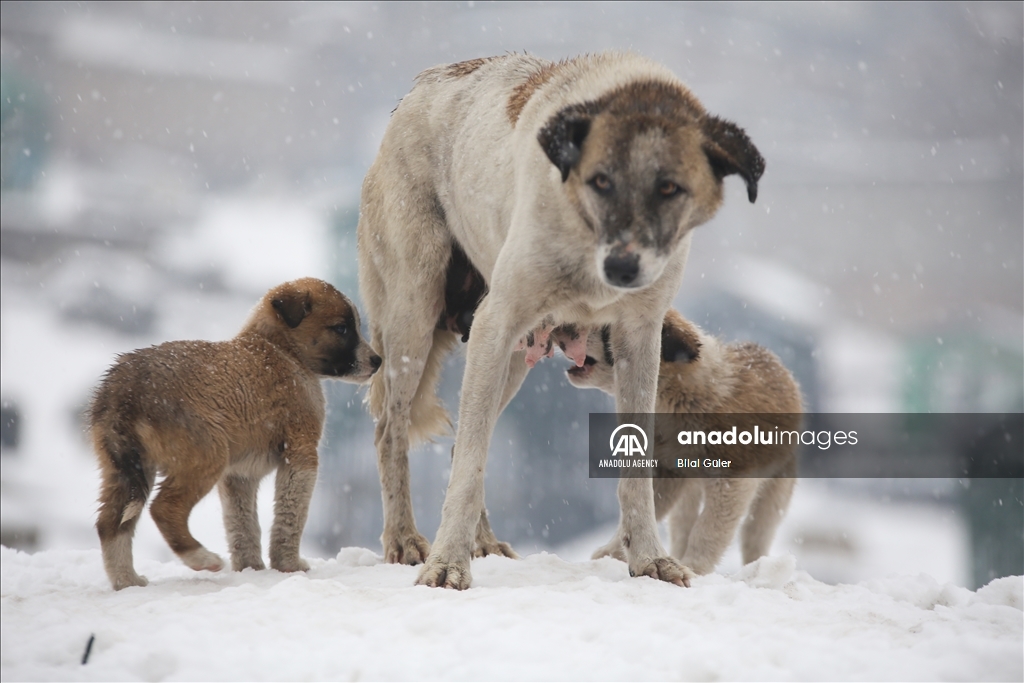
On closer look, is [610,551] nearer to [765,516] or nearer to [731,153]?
[765,516]

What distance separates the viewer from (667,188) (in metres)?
3.75

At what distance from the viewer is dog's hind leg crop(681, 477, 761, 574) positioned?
19.2ft

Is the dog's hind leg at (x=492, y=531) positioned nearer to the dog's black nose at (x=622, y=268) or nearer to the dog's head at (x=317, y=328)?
the dog's head at (x=317, y=328)

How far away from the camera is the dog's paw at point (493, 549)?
18.0 feet

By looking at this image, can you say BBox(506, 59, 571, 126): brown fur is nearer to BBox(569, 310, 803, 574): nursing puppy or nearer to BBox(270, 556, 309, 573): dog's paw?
BBox(569, 310, 803, 574): nursing puppy

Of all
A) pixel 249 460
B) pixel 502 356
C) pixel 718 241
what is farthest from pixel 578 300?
pixel 718 241

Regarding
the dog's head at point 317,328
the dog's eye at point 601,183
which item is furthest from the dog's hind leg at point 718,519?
the dog's eye at point 601,183

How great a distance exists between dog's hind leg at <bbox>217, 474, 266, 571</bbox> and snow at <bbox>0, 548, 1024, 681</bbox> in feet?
2.96

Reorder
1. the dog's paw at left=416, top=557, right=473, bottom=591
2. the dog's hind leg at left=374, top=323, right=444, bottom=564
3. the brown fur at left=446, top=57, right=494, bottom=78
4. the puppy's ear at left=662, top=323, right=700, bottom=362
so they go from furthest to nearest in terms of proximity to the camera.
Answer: the puppy's ear at left=662, top=323, right=700, bottom=362 → the brown fur at left=446, top=57, right=494, bottom=78 → the dog's hind leg at left=374, top=323, right=444, bottom=564 → the dog's paw at left=416, top=557, right=473, bottom=591

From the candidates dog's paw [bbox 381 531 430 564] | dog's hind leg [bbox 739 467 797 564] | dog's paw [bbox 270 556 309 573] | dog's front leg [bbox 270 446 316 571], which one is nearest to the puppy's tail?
dog's front leg [bbox 270 446 316 571]

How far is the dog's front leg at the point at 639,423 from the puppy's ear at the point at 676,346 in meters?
1.44

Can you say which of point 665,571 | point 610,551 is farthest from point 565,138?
point 610,551

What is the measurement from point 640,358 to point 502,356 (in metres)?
0.83

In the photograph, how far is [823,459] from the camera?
5.99 m
